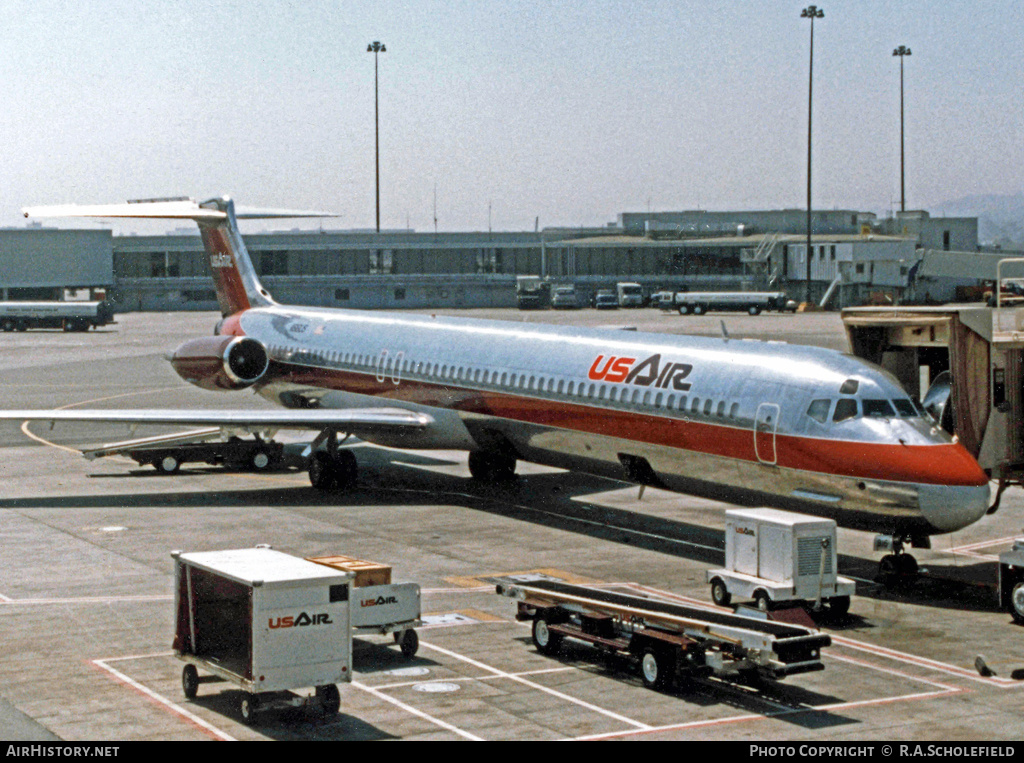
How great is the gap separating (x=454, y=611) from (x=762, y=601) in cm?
511

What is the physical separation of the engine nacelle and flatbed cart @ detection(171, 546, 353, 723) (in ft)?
77.0

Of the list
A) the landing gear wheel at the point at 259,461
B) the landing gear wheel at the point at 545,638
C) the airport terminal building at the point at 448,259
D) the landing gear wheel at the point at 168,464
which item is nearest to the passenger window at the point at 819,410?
the landing gear wheel at the point at 545,638

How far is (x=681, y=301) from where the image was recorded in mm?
122625

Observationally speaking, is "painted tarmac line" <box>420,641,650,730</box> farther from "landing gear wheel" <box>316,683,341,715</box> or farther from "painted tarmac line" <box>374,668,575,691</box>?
"landing gear wheel" <box>316,683,341,715</box>

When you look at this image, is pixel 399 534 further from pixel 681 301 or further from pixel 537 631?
pixel 681 301

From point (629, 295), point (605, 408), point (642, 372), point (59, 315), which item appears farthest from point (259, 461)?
point (629, 295)

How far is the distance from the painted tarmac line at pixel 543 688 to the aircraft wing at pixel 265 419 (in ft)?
47.2

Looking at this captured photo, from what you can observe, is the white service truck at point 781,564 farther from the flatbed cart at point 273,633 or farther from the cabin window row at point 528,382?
the flatbed cart at point 273,633

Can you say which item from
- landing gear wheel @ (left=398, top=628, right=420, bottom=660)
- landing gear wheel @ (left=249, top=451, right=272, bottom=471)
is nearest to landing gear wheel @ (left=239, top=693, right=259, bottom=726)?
landing gear wheel @ (left=398, top=628, right=420, bottom=660)

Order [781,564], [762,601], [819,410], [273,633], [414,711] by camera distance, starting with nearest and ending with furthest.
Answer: [273,633], [414,711], [762,601], [781,564], [819,410]

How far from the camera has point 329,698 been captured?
17.2 meters

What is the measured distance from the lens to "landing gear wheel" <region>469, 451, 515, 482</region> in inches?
1454

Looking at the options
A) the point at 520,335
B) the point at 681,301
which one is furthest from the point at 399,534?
the point at 681,301

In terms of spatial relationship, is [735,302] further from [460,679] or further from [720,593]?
[460,679]
